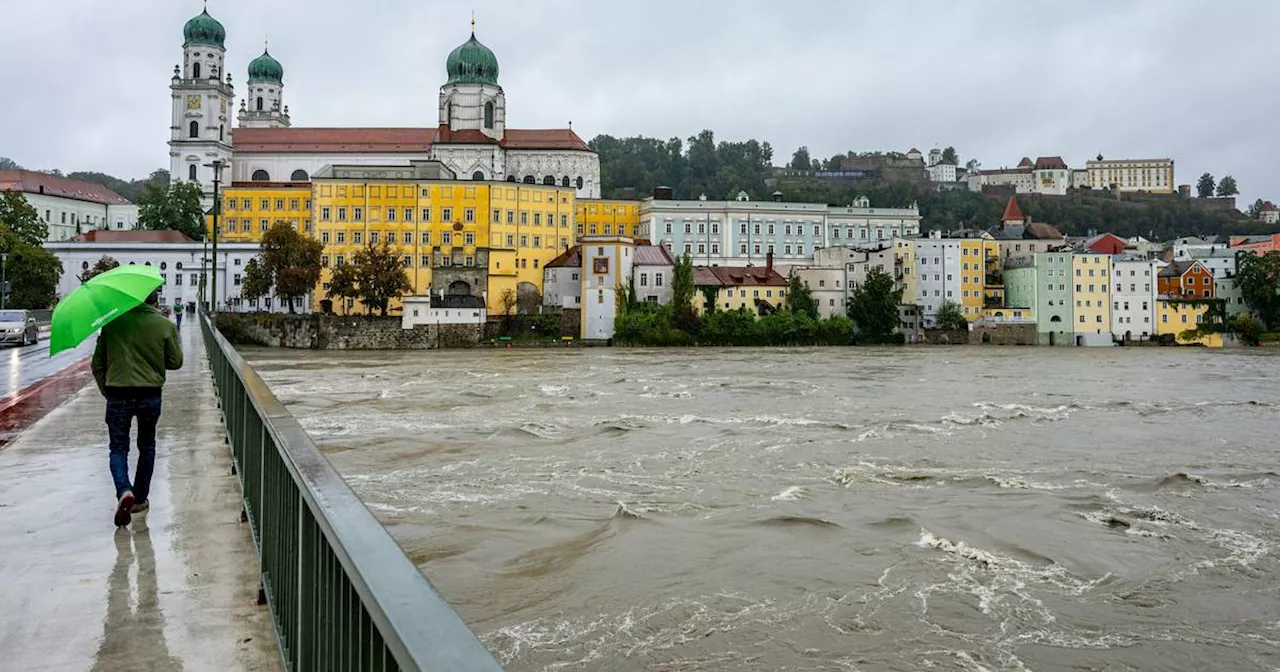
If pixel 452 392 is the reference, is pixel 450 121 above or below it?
above

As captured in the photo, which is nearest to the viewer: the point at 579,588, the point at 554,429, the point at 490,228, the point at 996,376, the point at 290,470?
the point at 290,470

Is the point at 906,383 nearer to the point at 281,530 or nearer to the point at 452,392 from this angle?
the point at 452,392

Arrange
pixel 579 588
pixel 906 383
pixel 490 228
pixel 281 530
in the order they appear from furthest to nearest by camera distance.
A: pixel 490 228
pixel 906 383
pixel 579 588
pixel 281 530

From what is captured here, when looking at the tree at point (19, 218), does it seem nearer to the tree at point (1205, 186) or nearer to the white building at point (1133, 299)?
the white building at point (1133, 299)

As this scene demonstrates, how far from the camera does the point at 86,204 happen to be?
109562 mm

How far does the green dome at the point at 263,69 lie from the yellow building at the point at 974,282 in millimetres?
82272

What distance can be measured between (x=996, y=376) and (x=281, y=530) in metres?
42.3

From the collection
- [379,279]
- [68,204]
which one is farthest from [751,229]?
[68,204]

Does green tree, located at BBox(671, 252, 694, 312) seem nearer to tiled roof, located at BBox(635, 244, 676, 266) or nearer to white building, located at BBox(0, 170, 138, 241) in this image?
tiled roof, located at BBox(635, 244, 676, 266)

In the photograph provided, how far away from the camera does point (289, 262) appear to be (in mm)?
67000

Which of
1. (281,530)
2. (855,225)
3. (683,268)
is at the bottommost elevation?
(281,530)

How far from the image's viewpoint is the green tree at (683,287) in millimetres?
72562

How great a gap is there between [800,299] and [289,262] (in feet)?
129

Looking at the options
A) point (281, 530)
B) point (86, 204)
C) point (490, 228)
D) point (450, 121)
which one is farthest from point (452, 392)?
point (86, 204)
